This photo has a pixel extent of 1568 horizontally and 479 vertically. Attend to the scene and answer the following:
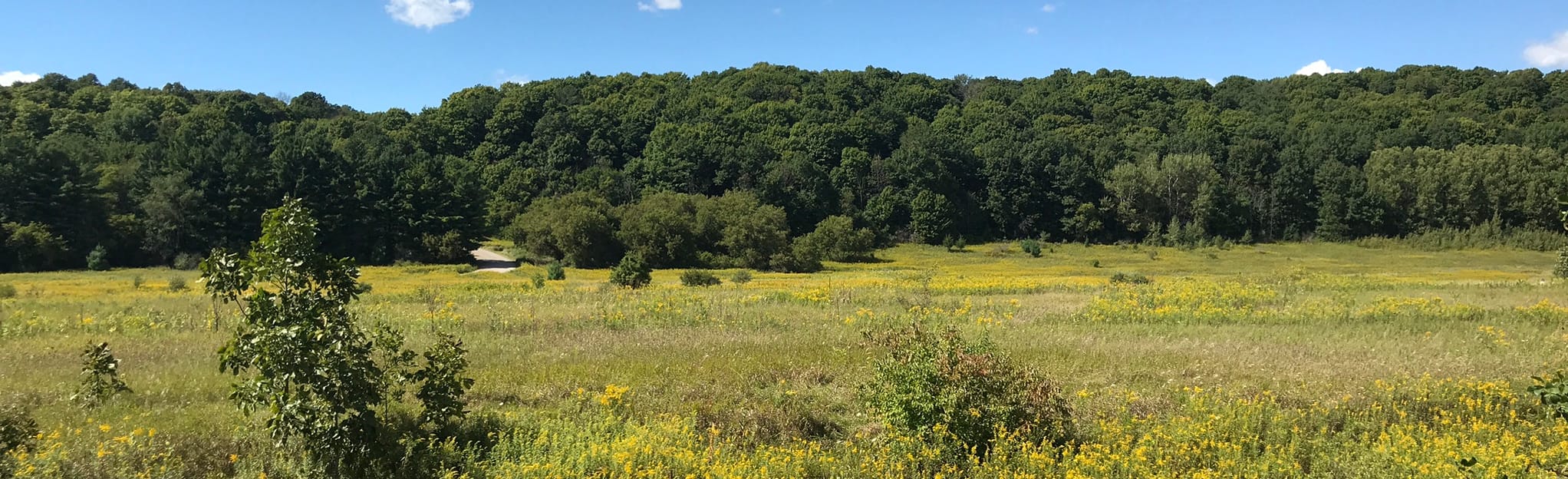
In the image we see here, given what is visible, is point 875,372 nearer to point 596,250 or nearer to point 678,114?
point 596,250

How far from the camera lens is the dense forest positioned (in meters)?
55.6

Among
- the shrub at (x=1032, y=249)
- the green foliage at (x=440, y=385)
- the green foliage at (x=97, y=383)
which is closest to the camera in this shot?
the green foliage at (x=440, y=385)

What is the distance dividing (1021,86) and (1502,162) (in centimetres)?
6855

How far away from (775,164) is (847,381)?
78122 mm

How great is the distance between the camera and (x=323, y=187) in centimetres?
5866

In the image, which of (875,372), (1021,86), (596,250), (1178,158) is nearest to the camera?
(875,372)

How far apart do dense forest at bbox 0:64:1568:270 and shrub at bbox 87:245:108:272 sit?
0.16 m

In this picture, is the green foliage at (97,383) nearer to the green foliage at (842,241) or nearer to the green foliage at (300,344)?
the green foliage at (300,344)

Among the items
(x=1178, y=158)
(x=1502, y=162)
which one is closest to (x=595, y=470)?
(x=1178, y=158)

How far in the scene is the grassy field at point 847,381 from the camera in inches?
287

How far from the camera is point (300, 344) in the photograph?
6238 millimetres

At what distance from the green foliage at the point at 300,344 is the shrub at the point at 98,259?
55.6 m

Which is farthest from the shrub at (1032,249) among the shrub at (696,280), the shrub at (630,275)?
the shrub at (630,275)

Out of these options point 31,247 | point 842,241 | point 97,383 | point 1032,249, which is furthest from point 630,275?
point 1032,249
